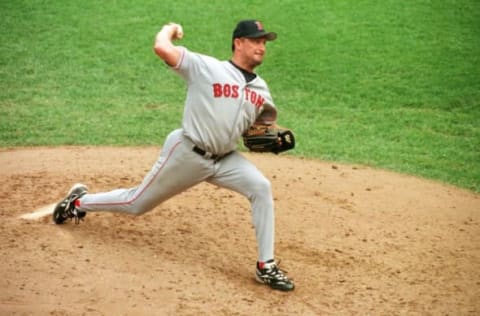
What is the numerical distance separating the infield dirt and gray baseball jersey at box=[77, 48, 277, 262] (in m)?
0.46

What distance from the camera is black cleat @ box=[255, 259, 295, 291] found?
5414 mm

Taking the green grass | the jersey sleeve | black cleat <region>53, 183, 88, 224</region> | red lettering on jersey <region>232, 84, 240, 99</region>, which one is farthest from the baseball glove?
the green grass

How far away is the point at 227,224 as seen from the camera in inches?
262

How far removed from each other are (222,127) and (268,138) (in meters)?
0.39

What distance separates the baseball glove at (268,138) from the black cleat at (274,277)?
80cm

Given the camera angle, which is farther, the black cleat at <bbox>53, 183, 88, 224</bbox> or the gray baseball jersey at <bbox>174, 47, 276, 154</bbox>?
the black cleat at <bbox>53, 183, 88, 224</bbox>

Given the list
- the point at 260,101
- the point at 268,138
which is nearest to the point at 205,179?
the point at 268,138

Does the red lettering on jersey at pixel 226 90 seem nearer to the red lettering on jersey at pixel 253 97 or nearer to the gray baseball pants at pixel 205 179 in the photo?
the red lettering on jersey at pixel 253 97

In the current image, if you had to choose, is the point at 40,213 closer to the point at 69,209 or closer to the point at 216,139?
the point at 69,209

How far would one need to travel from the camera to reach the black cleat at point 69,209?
613 centimetres

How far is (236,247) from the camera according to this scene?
244 inches

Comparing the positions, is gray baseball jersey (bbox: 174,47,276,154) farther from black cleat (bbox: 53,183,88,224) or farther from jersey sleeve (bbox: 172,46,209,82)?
black cleat (bbox: 53,183,88,224)

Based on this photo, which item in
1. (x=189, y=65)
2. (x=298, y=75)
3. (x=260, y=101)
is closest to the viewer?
(x=189, y=65)

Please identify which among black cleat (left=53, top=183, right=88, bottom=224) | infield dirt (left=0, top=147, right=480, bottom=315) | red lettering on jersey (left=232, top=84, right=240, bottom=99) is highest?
red lettering on jersey (left=232, top=84, right=240, bottom=99)
